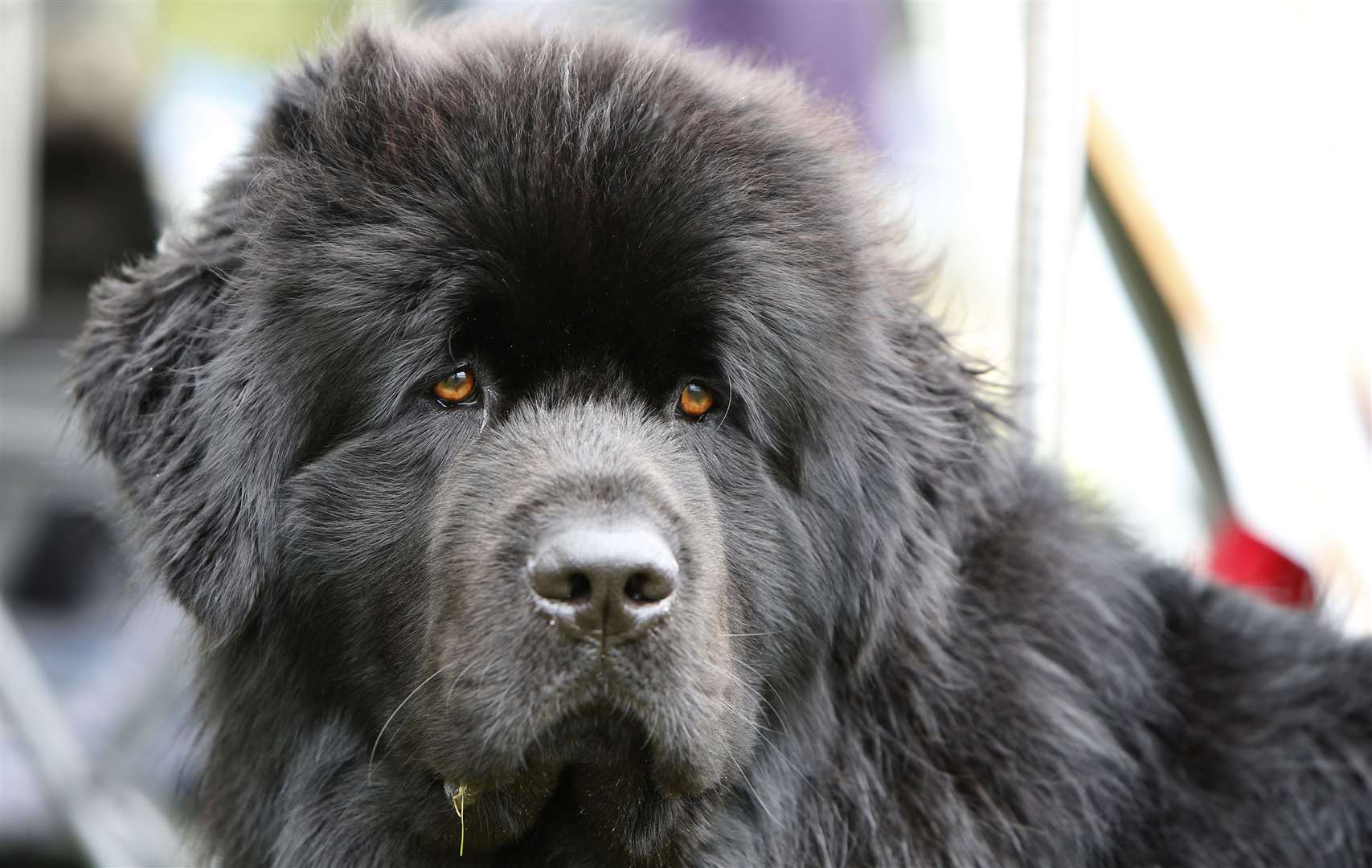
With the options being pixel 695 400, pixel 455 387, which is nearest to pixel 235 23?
pixel 455 387

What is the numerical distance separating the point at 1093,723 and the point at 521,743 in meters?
1.18

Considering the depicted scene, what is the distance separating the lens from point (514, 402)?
89.4 inches

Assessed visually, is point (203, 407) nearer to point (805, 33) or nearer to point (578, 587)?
point (578, 587)

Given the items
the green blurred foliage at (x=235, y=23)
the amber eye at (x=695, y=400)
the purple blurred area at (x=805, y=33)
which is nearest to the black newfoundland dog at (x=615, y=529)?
the amber eye at (x=695, y=400)

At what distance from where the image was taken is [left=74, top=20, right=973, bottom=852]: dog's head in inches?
81.4

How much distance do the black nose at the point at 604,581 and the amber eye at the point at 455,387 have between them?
17.2 inches

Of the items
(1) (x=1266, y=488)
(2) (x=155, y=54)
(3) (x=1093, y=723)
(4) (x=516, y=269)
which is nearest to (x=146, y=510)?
(4) (x=516, y=269)

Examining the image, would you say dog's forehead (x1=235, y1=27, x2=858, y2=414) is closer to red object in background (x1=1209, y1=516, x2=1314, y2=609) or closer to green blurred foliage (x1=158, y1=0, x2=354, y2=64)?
red object in background (x1=1209, y1=516, x2=1314, y2=609)

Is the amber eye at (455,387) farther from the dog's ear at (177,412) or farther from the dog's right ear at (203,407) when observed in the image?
the dog's ear at (177,412)

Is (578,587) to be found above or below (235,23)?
below

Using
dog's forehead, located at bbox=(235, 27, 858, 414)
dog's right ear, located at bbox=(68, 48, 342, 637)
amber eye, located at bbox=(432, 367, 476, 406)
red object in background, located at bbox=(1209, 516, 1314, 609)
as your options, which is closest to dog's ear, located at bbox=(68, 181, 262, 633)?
dog's right ear, located at bbox=(68, 48, 342, 637)

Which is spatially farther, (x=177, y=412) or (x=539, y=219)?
(x=177, y=412)

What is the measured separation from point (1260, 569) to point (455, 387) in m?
2.94

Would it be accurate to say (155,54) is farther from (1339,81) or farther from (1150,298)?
(1339,81)
